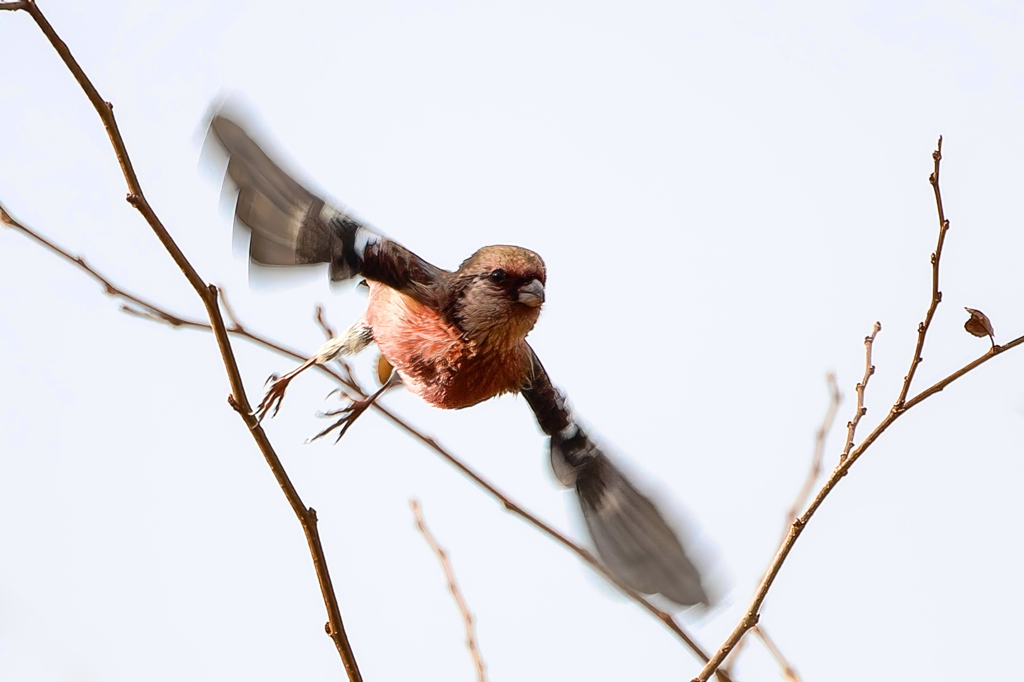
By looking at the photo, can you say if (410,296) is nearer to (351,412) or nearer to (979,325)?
(351,412)

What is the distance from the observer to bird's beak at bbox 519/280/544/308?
4488mm

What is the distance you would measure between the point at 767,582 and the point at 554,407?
281 centimetres

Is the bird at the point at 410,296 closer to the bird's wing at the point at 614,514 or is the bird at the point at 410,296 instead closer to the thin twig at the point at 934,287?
the bird's wing at the point at 614,514

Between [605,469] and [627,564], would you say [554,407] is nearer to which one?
[605,469]

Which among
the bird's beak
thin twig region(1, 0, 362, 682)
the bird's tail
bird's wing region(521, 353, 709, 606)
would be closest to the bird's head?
the bird's beak

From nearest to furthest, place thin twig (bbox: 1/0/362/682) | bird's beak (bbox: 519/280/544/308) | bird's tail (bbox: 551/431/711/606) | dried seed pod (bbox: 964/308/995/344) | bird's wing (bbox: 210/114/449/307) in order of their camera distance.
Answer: thin twig (bbox: 1/0/362/682), dried seed pod (bbox: 964/308/995/344), bird's wing (bbox: 210/114/449/307), bird's beak (bbox: 519/280/544/308), bird's tail (bbox: 551/431/711/606)

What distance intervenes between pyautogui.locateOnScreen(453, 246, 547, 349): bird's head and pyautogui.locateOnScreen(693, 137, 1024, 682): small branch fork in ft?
5.60

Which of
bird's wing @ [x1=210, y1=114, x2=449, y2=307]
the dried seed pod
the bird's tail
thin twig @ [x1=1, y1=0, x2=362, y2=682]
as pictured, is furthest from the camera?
the bird's tail

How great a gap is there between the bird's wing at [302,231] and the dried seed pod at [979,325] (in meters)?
2.27

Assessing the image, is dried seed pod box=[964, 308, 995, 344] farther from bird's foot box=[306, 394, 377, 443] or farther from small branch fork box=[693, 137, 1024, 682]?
bird's foot box=[306, 394, 377, 443]

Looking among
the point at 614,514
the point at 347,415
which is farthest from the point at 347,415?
the point at 614,514

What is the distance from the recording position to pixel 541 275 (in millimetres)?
4617

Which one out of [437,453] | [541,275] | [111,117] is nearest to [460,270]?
[541,275]

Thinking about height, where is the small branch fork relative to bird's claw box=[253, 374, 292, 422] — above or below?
below
